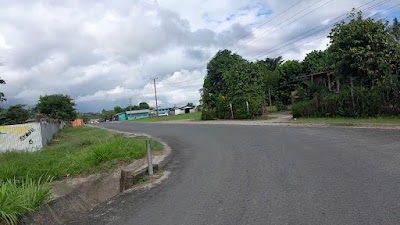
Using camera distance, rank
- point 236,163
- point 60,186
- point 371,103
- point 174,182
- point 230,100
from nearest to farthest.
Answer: point 174,182 < point 60,186 < point 236,163 < point 371,103 < point 230,100

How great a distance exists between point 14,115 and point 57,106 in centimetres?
3285

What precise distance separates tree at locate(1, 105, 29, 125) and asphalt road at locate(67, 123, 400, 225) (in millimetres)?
21776

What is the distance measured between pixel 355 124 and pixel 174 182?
1422 centimetres

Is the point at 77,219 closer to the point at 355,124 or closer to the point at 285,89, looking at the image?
the point at 355,124

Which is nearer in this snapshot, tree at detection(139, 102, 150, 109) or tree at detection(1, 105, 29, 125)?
tree at detection(1, 105, 29, 125)

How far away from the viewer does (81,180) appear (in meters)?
9.25

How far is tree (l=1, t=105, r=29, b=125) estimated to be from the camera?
90.2 ft

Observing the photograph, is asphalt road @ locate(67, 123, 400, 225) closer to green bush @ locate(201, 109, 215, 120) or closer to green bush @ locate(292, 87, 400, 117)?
green bush @ locate(292, 87, 400, 117)

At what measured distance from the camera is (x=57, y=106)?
198 ft

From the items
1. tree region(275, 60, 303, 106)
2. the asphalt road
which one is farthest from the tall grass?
tree region(275, 60, 303, 106)

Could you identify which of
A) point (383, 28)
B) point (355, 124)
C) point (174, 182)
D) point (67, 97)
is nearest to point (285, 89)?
point (383, 28)

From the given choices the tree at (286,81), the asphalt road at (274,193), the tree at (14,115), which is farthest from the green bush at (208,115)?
the asphalt road at (274,193)

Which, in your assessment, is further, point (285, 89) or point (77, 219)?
point (285, 89)

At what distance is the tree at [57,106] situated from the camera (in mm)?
58281
